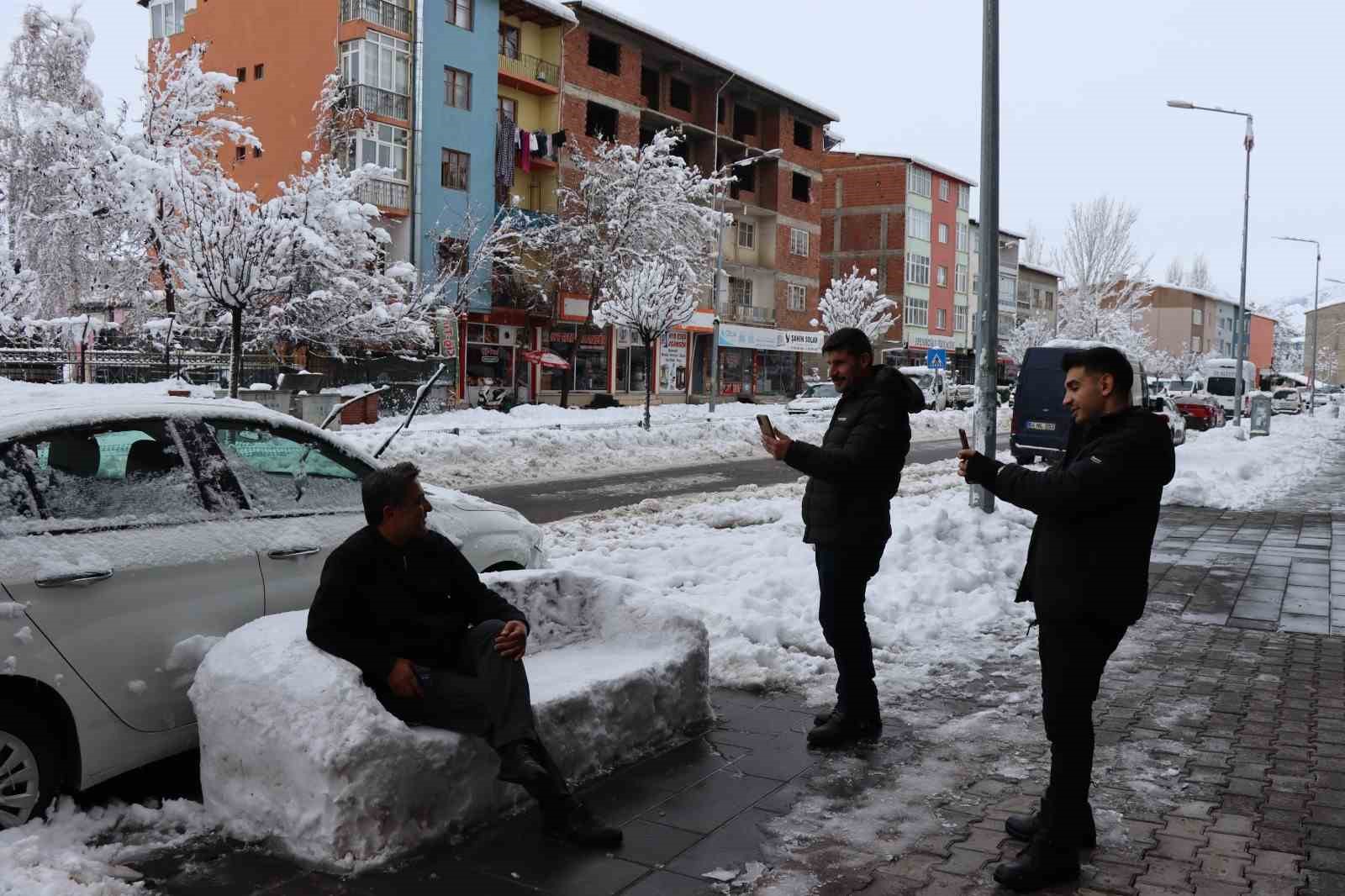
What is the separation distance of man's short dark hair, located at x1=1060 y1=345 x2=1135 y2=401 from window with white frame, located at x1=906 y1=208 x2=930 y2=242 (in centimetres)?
6214

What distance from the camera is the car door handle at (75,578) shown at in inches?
143

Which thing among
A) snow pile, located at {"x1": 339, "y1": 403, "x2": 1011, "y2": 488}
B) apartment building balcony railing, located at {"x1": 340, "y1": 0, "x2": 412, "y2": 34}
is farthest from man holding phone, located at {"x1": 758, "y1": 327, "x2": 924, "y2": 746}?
apartment building balcony railing, located at {"x1": 340, "y1": 0, "x2": 412, "y2": 34}

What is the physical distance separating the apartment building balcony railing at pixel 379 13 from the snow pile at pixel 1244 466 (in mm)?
25921

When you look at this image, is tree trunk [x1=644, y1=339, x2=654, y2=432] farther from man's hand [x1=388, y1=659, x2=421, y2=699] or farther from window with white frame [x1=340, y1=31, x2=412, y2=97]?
man's hand [x1=388, y1=659, x2=421, y2=699]

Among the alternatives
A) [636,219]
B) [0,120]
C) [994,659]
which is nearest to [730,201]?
[636,219]

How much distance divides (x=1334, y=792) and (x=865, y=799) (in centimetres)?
189

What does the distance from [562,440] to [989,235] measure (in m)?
12.5

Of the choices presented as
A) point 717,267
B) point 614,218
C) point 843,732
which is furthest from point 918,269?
point 843,732

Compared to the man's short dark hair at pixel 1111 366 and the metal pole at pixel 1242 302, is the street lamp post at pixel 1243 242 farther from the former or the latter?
the man's short dark hair at pixel 1111 366

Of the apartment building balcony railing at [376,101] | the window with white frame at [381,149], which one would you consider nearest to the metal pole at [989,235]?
the window with white frame at [381,149]

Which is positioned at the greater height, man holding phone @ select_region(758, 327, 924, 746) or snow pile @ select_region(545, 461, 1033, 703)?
man holding phone @ select_region(758, 327, 924, 746)

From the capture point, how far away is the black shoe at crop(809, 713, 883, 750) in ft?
16.1

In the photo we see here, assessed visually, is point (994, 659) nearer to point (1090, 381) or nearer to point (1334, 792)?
point (1334, 792)

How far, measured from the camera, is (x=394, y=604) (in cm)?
395
